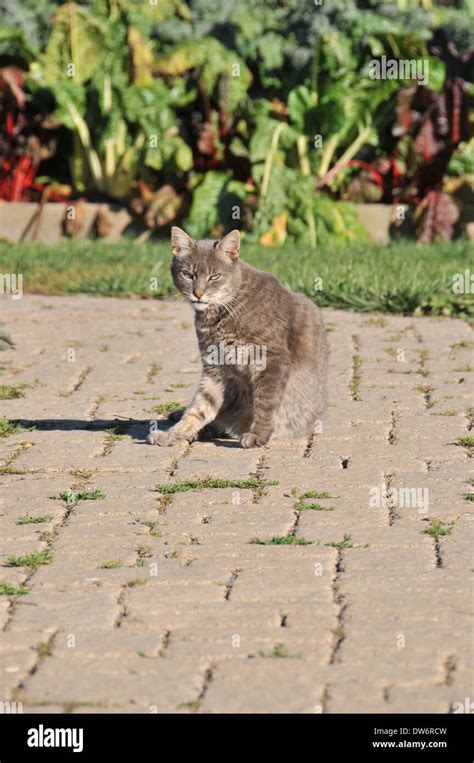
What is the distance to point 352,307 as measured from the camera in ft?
37.5

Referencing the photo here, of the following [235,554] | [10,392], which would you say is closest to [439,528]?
[235,554]

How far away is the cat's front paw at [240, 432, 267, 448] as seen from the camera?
7.49m

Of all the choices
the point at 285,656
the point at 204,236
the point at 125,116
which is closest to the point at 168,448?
the point at 285,656

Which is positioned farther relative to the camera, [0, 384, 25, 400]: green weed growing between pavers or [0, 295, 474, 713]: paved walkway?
[0, 384, 25, 400]: green weed growing between pavers

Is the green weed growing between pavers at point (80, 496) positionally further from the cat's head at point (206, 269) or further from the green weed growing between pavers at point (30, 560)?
the cat's head at point (206, 269)

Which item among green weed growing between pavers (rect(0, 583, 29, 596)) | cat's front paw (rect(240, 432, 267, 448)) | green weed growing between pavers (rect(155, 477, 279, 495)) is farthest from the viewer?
cat's front paw (rect(240, 432, 267, 448))

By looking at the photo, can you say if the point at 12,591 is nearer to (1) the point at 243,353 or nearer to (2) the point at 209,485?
(2) the point at 209,485

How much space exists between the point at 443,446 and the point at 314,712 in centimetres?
337

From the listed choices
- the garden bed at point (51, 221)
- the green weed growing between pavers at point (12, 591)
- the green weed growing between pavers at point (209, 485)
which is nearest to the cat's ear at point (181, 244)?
the green weed growing between pavers at point (209, 485)

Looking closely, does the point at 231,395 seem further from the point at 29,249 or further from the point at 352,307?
the point at 29,249

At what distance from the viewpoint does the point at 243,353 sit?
296 inches

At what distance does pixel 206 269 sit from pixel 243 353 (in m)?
0.50

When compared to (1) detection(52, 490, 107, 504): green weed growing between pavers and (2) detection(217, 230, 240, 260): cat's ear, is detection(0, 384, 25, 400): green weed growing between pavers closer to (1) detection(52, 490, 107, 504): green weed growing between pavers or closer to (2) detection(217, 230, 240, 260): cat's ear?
(2) detection(217, 230, 240, 260): cat's ear

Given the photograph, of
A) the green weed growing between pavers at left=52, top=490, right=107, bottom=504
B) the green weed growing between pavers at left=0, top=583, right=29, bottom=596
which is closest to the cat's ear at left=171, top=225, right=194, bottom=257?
the green weed growing between pavers at left=52, top=490, right=107, bottom=504
